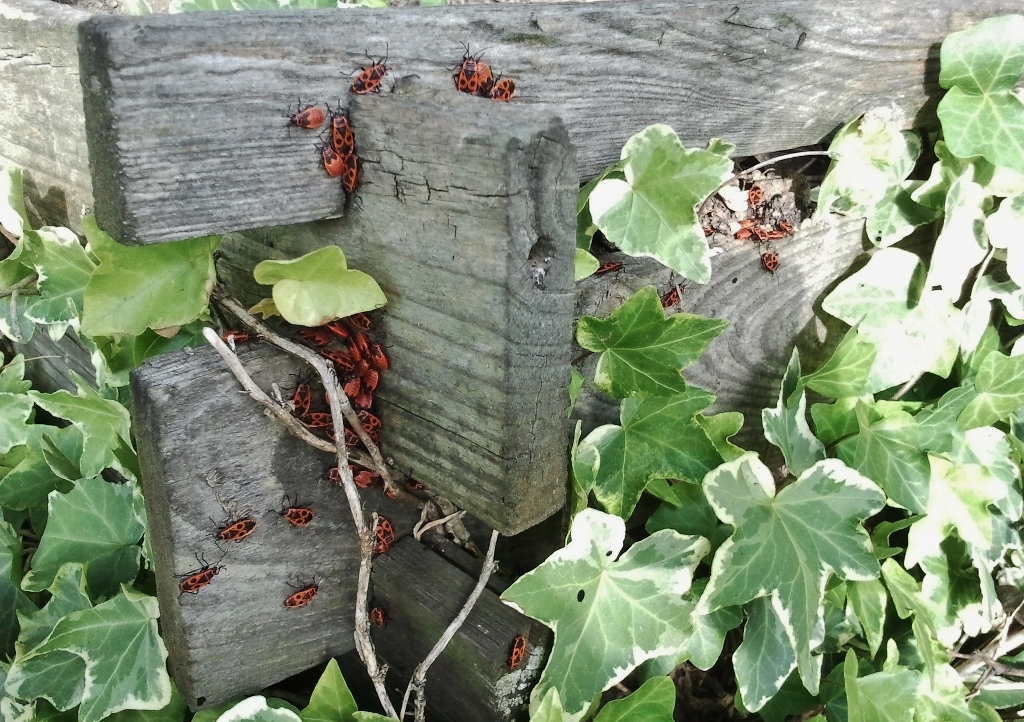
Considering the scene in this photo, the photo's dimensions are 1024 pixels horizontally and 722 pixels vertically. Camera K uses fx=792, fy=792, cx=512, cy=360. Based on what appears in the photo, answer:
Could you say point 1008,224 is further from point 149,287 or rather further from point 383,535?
point 149,287

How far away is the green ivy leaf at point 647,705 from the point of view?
0.86 m

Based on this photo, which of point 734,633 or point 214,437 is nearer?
point 214,437

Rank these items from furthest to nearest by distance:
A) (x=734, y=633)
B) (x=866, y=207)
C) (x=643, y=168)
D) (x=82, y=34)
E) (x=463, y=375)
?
1. (x=734, y=633)
2. (x=866, y=207)
3. (x=643, y=168)
4. (x=463, y=375)
5. (x=82, y=34)

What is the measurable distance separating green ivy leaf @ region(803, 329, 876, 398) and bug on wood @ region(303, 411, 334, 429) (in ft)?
1.95

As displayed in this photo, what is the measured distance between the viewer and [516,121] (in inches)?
23.0

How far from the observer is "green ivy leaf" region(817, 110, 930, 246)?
0.97 m

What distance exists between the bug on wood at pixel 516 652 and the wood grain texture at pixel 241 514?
0.61 feet

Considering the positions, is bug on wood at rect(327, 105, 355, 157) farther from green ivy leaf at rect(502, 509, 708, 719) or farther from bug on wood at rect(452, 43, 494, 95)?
green ivy leaf at rect(502, 509, 708, 719)

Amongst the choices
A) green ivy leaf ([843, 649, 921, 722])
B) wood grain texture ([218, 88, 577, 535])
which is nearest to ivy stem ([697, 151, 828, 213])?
wood grain texture ([218, 88, 577, 535])

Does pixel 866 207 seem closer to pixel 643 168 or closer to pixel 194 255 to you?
pixel 643 168

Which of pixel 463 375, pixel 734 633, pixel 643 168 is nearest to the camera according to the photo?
pixel 463 375

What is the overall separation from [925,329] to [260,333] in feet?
2.79

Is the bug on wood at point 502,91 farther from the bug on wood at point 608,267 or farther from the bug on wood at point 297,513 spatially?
the bug on wood at point 297,513

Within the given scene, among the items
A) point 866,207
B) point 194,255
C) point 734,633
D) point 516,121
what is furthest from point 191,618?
point 866,207
